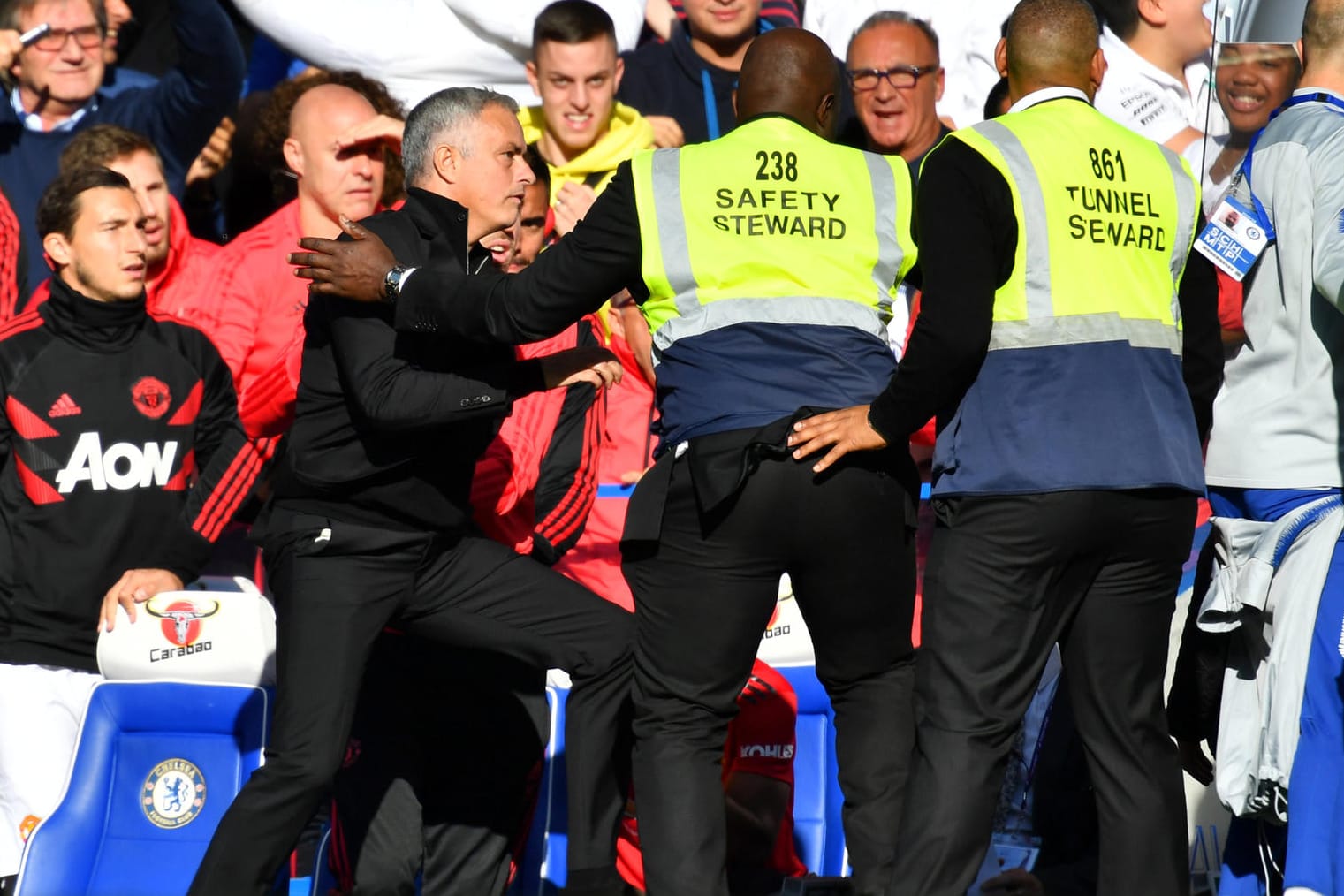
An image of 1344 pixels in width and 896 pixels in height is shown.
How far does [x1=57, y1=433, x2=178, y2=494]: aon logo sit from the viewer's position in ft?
18.2

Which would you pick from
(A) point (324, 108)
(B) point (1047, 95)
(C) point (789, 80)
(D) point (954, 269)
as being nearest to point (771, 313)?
(D) point (954, 269)

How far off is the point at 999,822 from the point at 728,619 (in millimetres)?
1771

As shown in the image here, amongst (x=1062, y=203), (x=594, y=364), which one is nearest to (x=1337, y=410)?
(x=1062, y=203)

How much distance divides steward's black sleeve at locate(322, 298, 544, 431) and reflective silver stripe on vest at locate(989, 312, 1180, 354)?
1.17 m

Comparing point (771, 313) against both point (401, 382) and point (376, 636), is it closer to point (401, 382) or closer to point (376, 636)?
point (401, 382)

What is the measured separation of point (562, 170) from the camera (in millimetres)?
6699

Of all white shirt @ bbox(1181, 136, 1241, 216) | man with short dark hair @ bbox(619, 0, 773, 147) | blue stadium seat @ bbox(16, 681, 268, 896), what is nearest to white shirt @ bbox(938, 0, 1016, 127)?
man with short dark hair @ bbox(619, 0, 773, 147)

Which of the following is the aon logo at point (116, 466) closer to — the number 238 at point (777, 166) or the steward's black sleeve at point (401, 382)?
the steward's black sleeve at point (401, 382)

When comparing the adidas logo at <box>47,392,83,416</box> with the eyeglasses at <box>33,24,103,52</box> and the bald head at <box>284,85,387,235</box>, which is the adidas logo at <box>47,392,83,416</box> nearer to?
the bald head at <box>284,85,387,235</box>

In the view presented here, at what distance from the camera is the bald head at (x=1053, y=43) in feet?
13.5

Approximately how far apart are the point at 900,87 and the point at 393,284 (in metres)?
2.75

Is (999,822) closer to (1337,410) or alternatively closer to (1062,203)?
(1337,410)

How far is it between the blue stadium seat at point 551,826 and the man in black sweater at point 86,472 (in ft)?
3.91

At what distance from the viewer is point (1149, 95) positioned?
22.1 ft
